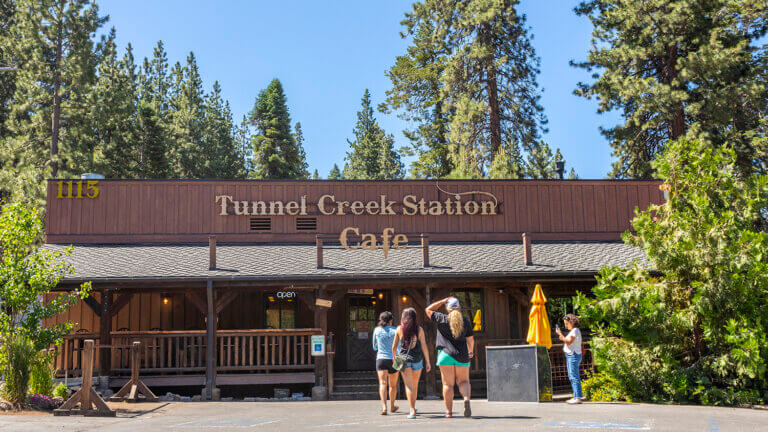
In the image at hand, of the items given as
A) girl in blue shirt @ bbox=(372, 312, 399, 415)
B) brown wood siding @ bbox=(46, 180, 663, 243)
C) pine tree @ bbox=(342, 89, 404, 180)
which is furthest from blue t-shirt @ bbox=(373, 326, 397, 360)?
pine tree @ bbox=(342, 89, 404, 180)

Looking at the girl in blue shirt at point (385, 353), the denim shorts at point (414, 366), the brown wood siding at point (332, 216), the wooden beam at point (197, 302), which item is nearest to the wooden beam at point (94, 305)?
the wooden beam at point (197, 302)

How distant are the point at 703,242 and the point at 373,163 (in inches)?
1842

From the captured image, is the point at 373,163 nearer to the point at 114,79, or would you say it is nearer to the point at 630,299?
the point at 114,79

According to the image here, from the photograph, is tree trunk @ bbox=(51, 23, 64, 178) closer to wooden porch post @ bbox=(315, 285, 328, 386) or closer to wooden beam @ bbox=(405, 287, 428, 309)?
wooden porch post @ bbox=(315, 285, 328, 386)

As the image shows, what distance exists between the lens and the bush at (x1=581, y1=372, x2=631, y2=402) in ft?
38.5

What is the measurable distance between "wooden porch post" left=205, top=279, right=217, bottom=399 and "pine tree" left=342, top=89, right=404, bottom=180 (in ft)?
143

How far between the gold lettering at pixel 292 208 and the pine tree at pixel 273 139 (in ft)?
89.0

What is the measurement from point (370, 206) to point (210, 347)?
601 centimetres

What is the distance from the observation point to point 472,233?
723 inches

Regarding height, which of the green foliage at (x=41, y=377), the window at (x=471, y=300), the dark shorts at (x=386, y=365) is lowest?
the green foliage at (x=41, y=377)

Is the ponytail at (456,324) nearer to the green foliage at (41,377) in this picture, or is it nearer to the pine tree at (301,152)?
the green foliage at (41,377)

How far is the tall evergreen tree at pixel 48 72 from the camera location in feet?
95.3

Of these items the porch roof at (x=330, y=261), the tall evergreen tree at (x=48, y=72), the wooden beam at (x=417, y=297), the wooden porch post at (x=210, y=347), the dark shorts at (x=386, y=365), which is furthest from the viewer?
the tall evergreen tree at (x=48, y=72)

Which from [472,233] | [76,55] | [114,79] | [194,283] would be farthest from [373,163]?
[194,283]
